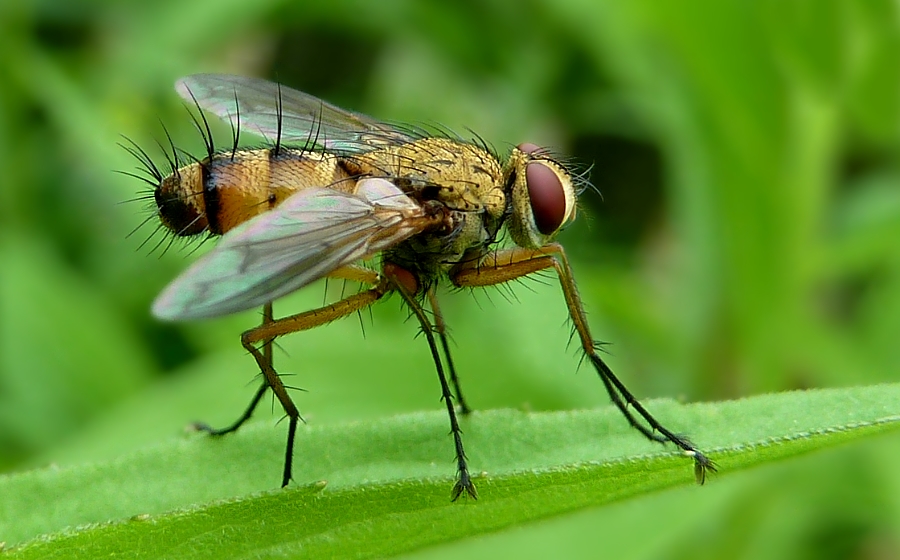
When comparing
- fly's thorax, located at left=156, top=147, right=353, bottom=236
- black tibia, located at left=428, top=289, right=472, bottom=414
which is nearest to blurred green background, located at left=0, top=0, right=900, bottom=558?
fly's thorax, located at left=156, top=147, right=353, bottom=236

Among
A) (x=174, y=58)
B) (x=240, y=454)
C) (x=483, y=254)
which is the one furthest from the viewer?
(x=174, y=58)

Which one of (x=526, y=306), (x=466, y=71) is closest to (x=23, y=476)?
(x=526, y=306)

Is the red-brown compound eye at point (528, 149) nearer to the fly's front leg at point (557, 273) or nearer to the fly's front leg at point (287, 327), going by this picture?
the fly's front leg at point (557, 273)

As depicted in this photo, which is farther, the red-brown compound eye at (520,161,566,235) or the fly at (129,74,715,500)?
the red-brown compound eye at (520,161,566,235)

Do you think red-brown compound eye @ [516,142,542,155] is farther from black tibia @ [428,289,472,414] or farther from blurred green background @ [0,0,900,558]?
black tibia @ [428,289,472,414]

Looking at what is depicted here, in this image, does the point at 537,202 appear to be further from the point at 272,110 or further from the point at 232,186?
the point at 272,110

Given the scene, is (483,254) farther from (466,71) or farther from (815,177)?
(466,71)
